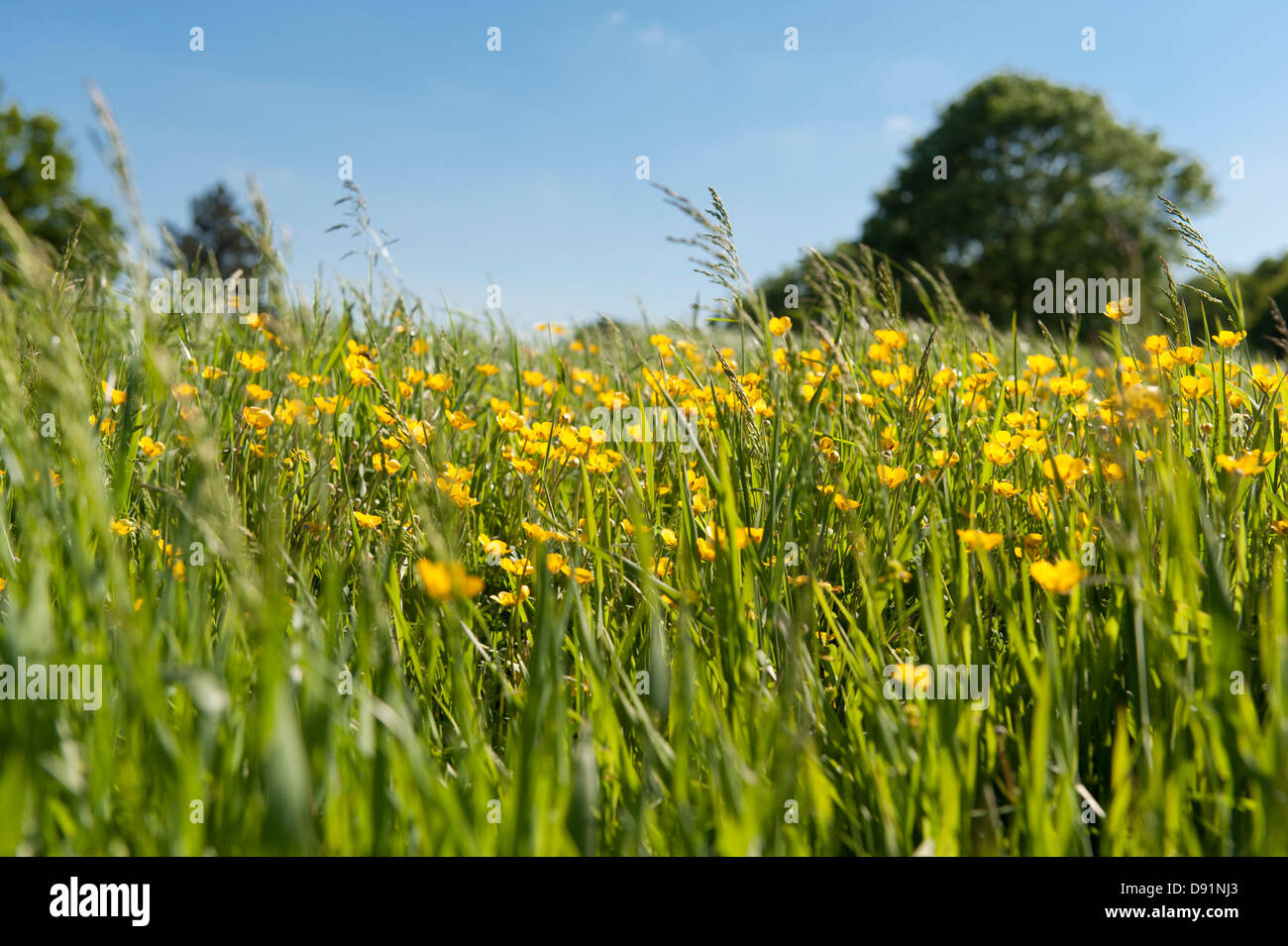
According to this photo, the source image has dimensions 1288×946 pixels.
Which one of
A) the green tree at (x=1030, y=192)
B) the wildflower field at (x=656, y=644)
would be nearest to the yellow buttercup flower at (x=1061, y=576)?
the wildflower field at (x=656, y=644)

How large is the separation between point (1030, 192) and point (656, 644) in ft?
120

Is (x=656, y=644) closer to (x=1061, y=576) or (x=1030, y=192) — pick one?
(x=1061, y=576)

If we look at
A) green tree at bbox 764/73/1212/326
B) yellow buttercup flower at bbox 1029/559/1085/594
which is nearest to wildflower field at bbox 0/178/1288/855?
yellow buttercup flower at bbox 1029/559/1085/594

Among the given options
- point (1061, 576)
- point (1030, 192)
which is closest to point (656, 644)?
point (1061, 576)

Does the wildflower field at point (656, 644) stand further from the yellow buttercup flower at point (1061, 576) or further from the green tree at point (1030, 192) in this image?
the green tree at point (1030, 192)

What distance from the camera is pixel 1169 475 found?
1378mm

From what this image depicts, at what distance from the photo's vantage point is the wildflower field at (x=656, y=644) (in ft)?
3.05

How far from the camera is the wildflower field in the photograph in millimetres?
929

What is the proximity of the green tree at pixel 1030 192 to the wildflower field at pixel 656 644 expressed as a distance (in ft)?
102

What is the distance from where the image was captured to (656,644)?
47.3 inches
